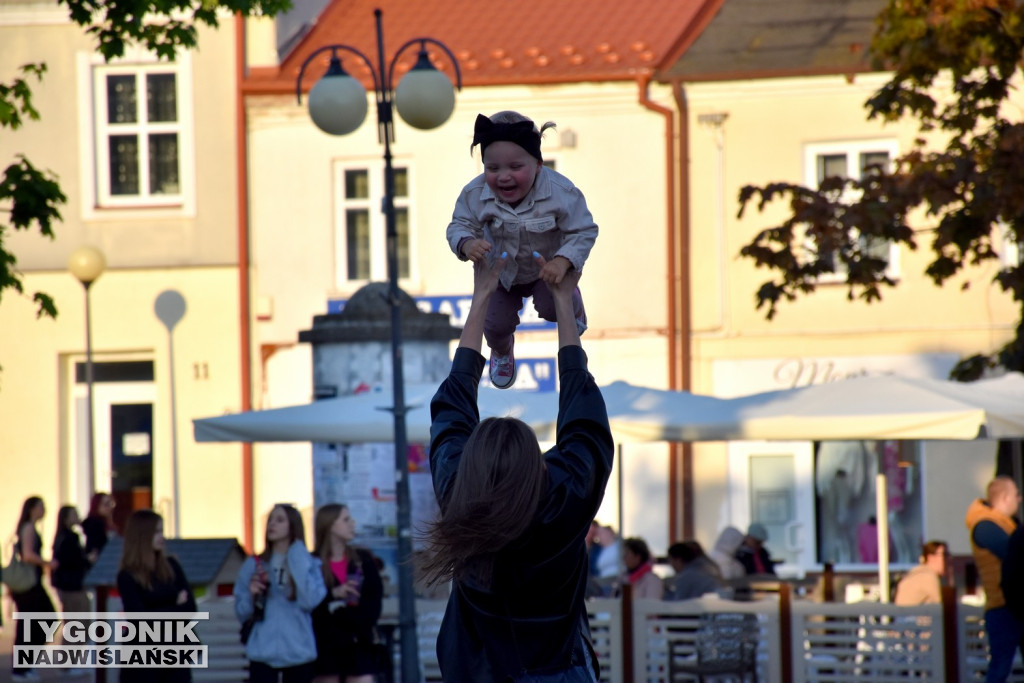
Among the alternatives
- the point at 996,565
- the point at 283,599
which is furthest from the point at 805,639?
the point at 283,599

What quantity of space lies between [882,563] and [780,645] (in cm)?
239

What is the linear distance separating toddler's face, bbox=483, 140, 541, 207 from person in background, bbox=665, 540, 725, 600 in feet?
27.5

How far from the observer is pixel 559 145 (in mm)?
19344

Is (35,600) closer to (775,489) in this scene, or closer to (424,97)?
(424,97)

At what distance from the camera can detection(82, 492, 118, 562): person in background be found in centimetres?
1434

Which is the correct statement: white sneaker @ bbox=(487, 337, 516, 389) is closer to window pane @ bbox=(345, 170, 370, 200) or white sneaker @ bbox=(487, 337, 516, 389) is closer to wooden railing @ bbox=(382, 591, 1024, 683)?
wooden railing @ bbox=(382, 591, 1024, 683)

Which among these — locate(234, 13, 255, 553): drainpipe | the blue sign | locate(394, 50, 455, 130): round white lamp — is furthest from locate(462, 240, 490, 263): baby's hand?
locate(234, 13, 255, 553): drainpipe

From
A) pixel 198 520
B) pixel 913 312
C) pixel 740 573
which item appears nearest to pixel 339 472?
pixel 740 573

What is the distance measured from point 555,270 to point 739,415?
7325 millimetres

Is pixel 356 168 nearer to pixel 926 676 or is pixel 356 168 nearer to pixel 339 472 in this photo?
pixel 339 472

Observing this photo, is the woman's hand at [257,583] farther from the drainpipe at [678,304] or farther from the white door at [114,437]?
the white door at [114,437]

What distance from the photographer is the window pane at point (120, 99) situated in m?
20.1

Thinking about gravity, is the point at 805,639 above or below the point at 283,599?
below

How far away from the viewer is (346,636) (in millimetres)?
8625
